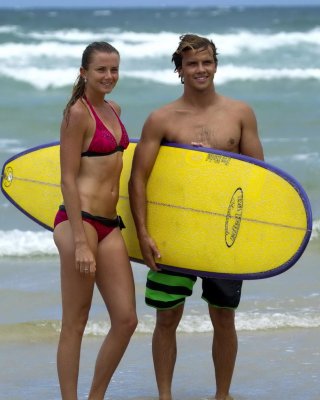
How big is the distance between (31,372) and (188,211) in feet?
4.09

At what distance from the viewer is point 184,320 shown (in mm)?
5340

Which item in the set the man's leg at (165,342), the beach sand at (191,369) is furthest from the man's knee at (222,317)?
the beach sand at (191,369)

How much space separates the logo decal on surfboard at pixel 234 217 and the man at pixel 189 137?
0.18 meters

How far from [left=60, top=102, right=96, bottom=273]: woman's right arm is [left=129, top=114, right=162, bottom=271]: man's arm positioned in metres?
0.40

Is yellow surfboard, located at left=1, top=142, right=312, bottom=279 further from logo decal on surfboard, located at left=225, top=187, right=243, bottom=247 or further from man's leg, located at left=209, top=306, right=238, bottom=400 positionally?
man's leg, located at left=209, top=306, right=238, bottom=400

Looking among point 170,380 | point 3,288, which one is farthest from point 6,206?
point 170,380

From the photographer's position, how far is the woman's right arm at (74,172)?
348 cm

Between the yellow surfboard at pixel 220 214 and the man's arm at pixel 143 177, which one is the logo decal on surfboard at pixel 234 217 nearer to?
the yellow surfboard at pixel 220 214

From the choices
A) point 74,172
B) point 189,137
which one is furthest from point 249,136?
point 74,172

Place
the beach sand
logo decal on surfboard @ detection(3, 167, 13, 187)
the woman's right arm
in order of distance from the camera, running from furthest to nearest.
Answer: logo decal on surfboard @ detection(3, 167, 13, 187), the beach sand, the woman's right arm

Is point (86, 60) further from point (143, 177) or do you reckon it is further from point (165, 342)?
point (165, 342)

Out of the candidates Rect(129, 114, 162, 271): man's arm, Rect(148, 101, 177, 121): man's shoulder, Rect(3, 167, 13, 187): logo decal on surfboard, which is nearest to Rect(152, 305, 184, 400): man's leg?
Rect(129, 114, 162, 271): man's arm

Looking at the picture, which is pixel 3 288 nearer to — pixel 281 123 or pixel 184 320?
pixel 184 320

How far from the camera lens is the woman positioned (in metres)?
3.50
